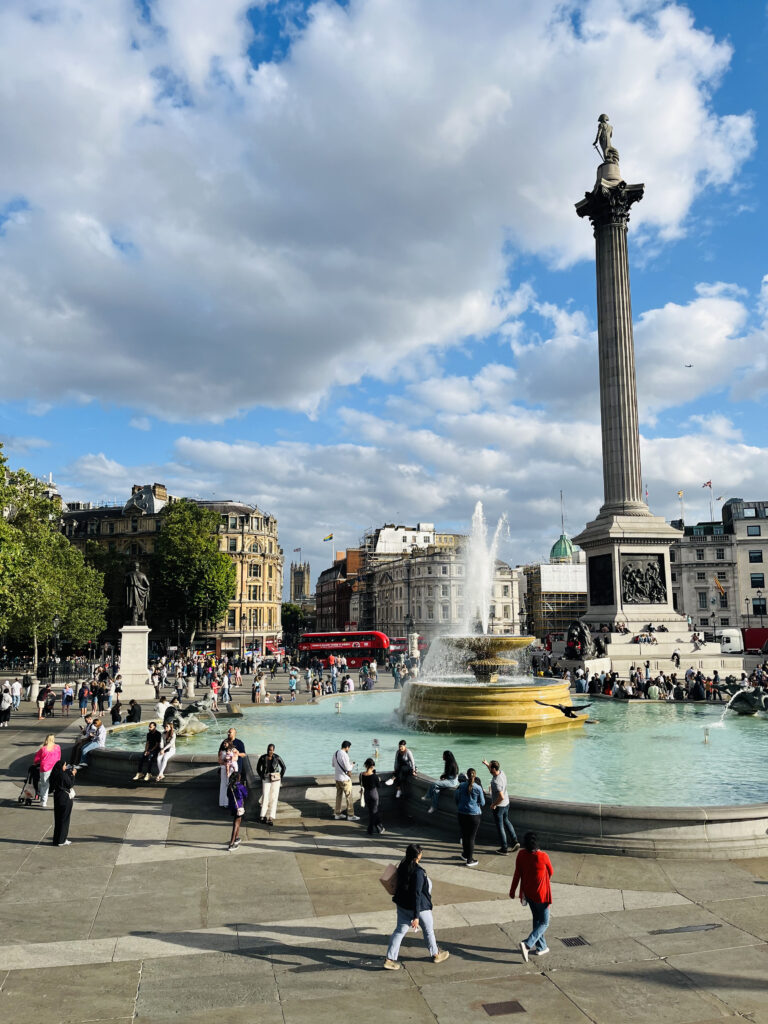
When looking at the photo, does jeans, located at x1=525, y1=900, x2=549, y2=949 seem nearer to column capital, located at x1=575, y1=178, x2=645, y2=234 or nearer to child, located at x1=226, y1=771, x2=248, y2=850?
child, located at x1=226, y1=771, x2=248, y2=850

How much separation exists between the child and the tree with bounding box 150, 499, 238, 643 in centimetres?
5908

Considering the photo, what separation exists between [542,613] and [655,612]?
9046 centimetres

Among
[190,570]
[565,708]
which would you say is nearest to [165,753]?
[565,708]

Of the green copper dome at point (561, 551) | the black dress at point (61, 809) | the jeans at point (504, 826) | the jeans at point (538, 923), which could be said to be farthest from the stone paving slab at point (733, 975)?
the green copper dome at point (561, 551)

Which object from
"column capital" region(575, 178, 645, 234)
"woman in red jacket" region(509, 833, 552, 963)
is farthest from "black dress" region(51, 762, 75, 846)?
"column capital" region(575, 178, 645, 234)

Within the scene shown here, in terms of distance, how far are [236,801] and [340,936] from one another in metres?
3.78

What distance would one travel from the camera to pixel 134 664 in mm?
32625

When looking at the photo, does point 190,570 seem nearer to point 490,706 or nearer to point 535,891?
point 490,706

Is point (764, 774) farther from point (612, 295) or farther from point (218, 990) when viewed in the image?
point (612, 295)

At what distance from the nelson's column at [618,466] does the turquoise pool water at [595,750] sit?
14.9 meters

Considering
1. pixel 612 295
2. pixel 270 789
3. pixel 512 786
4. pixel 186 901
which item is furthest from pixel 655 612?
pixel 186 901

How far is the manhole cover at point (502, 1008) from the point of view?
625cm

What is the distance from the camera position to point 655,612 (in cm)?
4059

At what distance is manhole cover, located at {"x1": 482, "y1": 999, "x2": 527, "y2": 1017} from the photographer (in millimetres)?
6254
